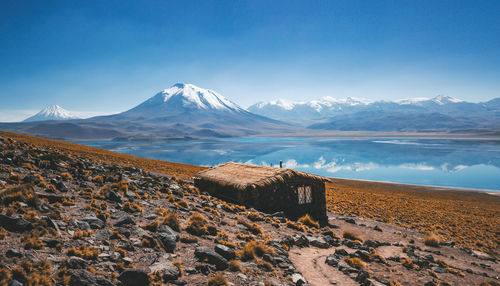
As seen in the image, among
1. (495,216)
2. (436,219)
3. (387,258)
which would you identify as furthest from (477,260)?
(495,216)

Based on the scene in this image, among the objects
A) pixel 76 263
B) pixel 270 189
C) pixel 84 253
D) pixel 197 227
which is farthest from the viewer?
pixel 270 189

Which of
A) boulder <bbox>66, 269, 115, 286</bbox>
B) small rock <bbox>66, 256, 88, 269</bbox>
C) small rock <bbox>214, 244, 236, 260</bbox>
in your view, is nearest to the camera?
boulder <bbox>66, 269, 115, 286</bbox>

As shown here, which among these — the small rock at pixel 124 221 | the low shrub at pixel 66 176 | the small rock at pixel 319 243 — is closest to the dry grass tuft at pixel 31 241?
the small rock at pixel 124 221

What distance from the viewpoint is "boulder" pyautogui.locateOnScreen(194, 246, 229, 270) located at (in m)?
6.34

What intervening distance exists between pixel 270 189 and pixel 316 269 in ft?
22.4

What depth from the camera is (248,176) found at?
1536cm

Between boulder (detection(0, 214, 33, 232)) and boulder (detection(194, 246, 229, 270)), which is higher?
boulder (detection(0, 214, 33, 232))

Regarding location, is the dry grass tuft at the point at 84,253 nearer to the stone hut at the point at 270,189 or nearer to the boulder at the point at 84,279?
the boulder at the point at 84,279

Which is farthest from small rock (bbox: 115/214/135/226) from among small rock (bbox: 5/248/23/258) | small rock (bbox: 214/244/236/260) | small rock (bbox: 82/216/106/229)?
small rock (bbox: 214/244/236/260)

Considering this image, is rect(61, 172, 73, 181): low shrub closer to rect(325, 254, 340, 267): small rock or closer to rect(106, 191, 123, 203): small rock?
rect(106, 191, 123, 203): small rock

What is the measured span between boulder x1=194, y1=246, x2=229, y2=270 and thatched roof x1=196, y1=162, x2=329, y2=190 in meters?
7.77

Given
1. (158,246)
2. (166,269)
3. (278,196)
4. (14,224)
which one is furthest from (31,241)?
(278,196)

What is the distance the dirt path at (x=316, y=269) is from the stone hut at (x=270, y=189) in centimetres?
509

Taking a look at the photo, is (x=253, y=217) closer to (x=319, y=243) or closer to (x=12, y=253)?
(x=319, y=243)
